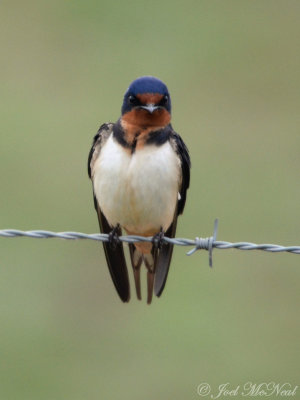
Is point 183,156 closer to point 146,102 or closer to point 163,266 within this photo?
point 146,102

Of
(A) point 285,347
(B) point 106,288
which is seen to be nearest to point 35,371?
(B) point 106,288

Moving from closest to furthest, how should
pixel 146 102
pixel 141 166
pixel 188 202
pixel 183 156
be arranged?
pixel 141 166, pixel 146 102, pixel 183 156, pixel 188 202

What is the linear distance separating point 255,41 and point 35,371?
7.50 m

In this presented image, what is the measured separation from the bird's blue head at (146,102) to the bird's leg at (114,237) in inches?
25.2

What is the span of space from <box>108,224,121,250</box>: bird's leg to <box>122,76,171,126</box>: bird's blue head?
0.64 meters

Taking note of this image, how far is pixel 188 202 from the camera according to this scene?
1210cm

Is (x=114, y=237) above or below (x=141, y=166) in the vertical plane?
below

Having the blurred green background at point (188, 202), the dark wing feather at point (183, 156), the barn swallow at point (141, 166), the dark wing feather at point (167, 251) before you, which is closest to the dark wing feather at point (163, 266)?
the dark wing feather at point (167, 251)

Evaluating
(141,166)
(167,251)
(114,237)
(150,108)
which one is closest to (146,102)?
(150,108)

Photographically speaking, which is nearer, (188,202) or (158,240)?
(158,240)

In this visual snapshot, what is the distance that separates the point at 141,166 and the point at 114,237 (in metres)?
0.46

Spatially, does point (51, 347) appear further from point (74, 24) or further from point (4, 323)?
point (74, 24)

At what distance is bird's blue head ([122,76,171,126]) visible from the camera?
25.1 ft

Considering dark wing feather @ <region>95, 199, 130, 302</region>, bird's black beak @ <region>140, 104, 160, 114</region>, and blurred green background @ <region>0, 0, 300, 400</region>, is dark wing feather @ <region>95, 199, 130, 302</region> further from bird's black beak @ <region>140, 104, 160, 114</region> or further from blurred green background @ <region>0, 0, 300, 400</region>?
blurred green background @ <region>0, 0, 300, 400</region>
